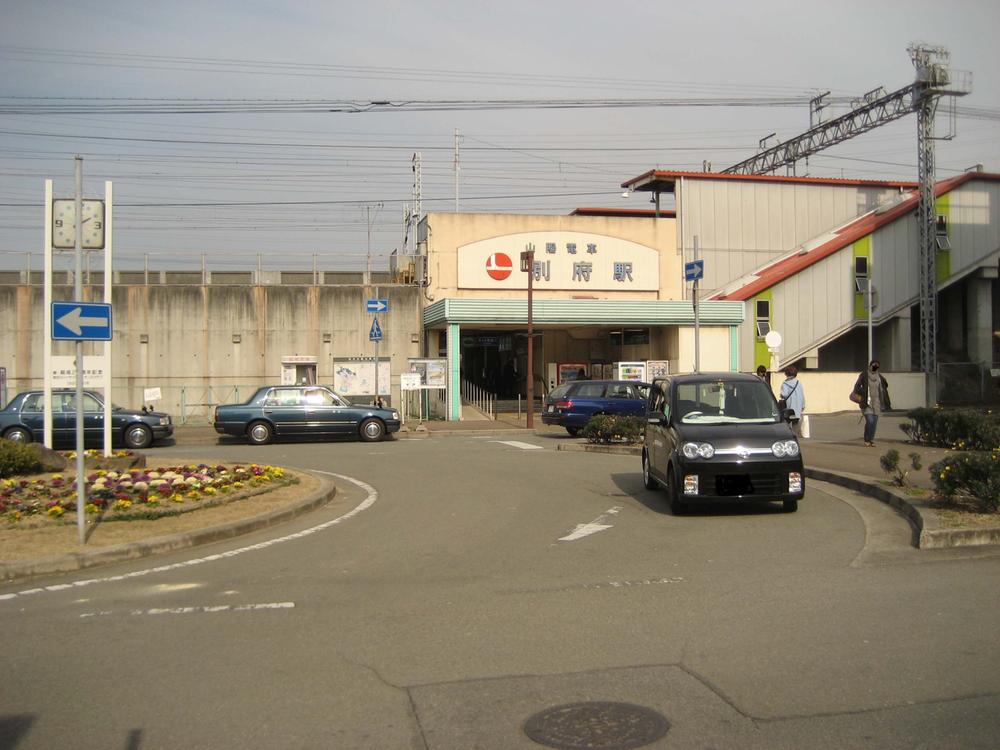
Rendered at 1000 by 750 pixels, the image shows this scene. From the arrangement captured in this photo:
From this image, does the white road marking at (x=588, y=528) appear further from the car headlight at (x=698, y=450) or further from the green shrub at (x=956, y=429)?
the green shrub at (x=956, y=429)

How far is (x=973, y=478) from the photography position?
32.0 feet

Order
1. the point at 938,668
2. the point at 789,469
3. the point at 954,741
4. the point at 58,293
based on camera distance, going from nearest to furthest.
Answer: the point at 954,741 → the point at 938,668 → the point at 789,469 → the point at 58,293

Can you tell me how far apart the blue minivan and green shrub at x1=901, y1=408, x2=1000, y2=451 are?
8865 millimetres

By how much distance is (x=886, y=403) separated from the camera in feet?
63.6

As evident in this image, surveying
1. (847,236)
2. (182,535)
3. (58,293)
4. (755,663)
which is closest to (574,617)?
(755,663)

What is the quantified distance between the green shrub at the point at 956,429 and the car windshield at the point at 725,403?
20.2ft

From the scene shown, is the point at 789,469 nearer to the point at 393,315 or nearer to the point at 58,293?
the point at 393,315

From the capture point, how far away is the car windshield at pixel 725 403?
39.4 ft

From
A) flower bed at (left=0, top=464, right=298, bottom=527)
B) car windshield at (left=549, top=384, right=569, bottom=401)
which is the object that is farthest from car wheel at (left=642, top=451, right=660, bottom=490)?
car windshield at (left=549, top=384, right=569, bottom=401)

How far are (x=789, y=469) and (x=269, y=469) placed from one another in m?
8.04

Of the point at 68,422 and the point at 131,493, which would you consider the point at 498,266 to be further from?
the point at 131,493

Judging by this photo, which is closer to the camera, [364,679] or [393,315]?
[364,679]

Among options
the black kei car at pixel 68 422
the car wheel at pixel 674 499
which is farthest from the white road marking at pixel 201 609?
the black kei car at pixel 68 422

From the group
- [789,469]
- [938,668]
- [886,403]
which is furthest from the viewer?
[886,403]
